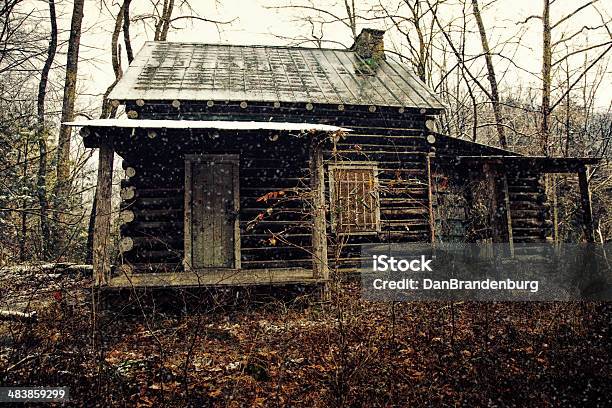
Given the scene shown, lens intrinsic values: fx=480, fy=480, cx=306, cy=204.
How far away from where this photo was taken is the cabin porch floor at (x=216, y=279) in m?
7.33

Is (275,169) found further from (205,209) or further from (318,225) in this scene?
(318,225)

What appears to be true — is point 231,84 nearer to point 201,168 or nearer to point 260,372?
point 201,168

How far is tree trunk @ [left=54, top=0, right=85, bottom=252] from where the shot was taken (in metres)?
13.8

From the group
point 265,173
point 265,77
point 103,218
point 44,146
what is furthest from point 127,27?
point 103,218

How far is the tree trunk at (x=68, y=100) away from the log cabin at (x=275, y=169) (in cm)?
353

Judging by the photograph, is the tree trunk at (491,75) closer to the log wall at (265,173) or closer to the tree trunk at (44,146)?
the log wall at (265,173)

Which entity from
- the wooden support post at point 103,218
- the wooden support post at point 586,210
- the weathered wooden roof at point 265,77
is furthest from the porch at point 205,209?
the wooden support post at point 586,210

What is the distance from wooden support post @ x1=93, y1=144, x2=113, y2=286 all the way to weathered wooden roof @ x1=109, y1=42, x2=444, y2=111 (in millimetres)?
2446

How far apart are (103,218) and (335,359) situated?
4.08m

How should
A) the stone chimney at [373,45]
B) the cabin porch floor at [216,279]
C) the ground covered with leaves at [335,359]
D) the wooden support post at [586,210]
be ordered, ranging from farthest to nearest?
1. the stone chimney at [373,45]
2. the wooden support post at [586,210]
3. the cabin porch floor at [216,279]
4. the ground covered with leaves at [335,359]

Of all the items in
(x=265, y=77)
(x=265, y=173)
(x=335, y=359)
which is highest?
(x=265, y=77)

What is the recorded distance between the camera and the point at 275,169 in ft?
32.3

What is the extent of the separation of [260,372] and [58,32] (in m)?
15.7

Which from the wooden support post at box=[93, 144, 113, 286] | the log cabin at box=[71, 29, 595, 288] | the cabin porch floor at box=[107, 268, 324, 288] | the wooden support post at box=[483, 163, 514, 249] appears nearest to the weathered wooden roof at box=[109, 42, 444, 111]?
the log cabin at box=[71, 29, 595, 288]
